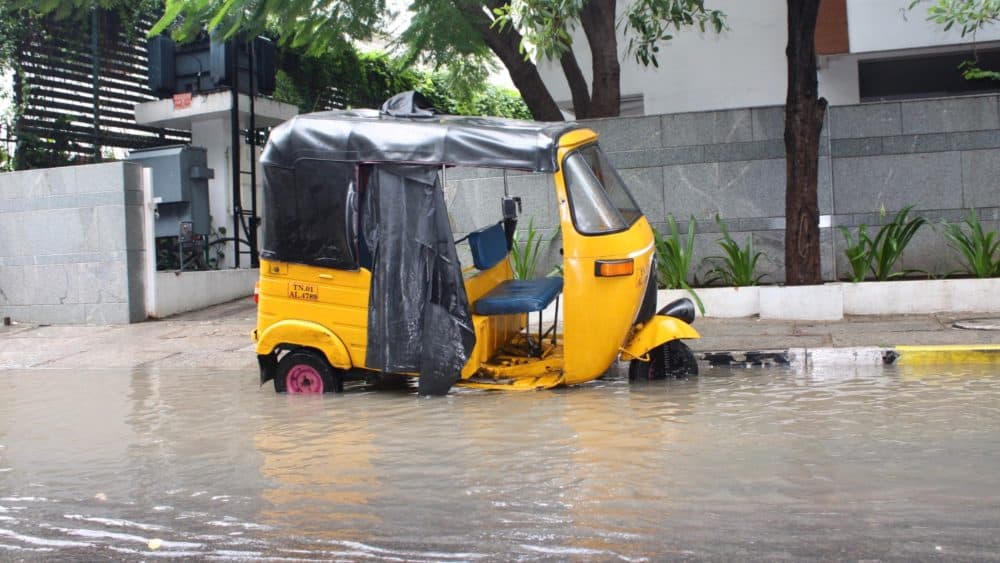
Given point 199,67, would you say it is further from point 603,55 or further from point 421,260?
point 421,260

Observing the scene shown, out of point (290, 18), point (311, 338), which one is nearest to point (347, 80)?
point (290, 18)

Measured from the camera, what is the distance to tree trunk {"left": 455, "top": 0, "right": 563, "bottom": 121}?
522 inches

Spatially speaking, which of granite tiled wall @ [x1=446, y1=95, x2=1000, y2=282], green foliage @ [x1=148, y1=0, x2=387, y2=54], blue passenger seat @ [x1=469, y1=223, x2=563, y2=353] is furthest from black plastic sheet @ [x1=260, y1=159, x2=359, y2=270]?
green foliage @ [x1=148, y1=0, x2=387, y2=54]

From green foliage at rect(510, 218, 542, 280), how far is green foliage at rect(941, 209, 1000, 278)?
14.5 feet

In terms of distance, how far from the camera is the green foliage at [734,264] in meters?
10.7

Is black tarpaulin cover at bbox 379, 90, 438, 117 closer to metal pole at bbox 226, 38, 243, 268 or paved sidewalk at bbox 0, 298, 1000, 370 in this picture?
paved sidewalk at bbox 0, 298, 1000, 370

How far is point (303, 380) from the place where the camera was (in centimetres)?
779

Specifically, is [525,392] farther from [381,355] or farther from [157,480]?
[157,480]

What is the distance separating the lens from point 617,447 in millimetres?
5430

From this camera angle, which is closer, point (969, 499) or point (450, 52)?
point (969, 499)

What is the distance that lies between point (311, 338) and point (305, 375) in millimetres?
378

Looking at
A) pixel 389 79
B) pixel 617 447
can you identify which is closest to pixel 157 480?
pixel 617 447

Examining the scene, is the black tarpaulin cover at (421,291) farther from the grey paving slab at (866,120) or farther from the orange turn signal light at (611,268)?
the grey paving slab at (866,120)

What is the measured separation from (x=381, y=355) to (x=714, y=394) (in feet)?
7.85
